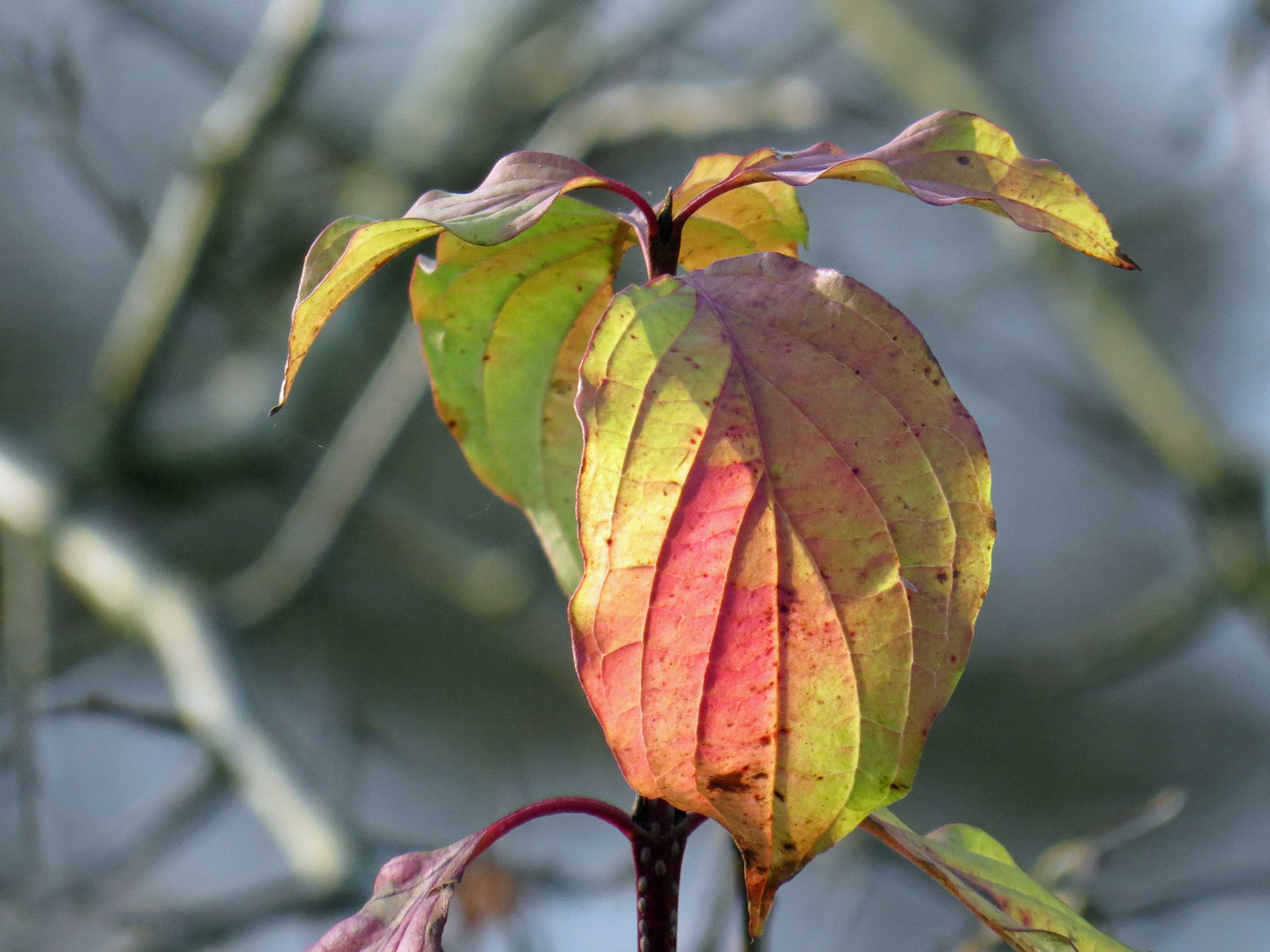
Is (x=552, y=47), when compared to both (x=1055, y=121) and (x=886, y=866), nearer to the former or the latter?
(x=886, y=866)

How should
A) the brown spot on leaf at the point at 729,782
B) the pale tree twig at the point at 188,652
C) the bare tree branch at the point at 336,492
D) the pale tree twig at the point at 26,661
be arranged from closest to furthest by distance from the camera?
1. the brown spot on leaf at the point at 729,782
2. the pale tree twig at the point at 26,661
3. the pale tree twig at the point at 188,652
4. the bare tree branch at the point at 336,492

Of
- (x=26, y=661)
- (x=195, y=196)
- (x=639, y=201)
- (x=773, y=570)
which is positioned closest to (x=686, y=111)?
(x=195, y=196)

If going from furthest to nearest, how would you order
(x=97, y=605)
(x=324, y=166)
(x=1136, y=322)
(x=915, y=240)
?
1. (x=915, y=240)
2. (x=324, y=166)
3. (x=1136, y=322)
4. (x=97, y=605)

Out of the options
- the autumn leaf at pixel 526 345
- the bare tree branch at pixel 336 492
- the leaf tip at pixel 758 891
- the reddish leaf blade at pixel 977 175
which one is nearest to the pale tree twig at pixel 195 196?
the bare tree branch at pixel 336 492

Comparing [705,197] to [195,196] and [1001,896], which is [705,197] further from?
[195,196]

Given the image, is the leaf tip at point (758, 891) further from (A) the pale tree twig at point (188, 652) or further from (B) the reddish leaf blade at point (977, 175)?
(A) the pale tree twig at point (188, 652)

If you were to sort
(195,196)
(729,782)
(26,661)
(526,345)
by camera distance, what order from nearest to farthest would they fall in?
(729,782) < (526,345) < (26,661) < (195,196)

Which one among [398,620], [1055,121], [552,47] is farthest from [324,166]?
[1055,121]
